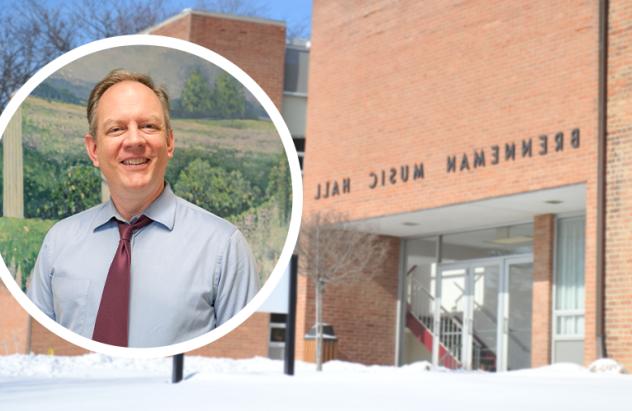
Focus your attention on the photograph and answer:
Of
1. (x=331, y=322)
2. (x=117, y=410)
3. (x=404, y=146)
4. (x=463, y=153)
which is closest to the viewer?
(x=117, y=410)

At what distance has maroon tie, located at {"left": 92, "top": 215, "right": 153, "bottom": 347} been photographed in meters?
1.15

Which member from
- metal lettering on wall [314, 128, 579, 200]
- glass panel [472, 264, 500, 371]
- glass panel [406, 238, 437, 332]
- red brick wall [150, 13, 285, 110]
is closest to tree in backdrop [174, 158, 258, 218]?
red brick wall [150, 13, 285, 110]

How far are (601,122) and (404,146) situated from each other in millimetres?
4226

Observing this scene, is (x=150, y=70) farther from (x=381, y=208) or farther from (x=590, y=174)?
(x=381, y=208)

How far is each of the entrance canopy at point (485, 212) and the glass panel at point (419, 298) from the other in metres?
0.46

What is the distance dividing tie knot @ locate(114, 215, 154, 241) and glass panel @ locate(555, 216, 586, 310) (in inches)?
540

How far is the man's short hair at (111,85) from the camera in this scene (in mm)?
1147

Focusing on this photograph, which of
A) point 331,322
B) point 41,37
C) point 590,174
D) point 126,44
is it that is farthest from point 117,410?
point 331,322

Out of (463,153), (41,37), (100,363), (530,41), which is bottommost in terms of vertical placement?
(100,363)

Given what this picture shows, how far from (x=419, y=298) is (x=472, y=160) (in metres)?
4.97

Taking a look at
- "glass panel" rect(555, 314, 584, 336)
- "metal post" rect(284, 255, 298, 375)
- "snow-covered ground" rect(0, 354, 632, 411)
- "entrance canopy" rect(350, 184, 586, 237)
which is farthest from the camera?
"glass panel" rect(555, 314, 584, 336)

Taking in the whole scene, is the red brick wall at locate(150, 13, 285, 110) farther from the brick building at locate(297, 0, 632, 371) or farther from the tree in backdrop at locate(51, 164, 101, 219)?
the brick building at locate(297, 0, 632, 371)

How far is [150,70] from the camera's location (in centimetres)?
120

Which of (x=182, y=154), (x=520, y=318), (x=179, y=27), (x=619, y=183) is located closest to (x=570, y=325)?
(x=520, y=318)
